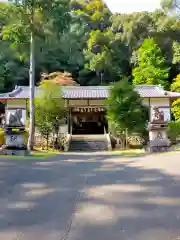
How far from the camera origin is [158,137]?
1417 cm

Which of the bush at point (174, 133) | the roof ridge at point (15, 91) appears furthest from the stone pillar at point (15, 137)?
the roof ridge at point (15, 91)

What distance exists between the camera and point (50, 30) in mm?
16062

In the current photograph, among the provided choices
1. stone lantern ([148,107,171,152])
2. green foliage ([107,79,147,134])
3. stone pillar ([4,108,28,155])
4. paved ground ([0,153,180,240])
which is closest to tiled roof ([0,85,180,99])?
green foliage ([107,79,147,134])

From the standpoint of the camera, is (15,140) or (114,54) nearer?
(15,140)

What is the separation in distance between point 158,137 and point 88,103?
29.8 feet

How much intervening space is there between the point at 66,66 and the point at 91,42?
4421 millimetres

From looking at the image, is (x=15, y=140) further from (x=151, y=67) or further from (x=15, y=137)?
(x=151, y=67)

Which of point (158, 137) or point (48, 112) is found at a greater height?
point (48, 112)

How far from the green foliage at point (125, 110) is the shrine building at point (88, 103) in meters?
4.06

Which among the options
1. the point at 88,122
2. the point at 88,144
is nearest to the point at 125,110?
→ the point at 88,144

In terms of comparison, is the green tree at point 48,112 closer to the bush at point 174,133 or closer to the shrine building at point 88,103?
the shrine building at point 88,103

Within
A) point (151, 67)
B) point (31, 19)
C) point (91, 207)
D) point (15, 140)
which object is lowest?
point (91, 207)

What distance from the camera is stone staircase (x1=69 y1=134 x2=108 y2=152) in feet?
58.1

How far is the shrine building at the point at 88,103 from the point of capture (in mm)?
21797
